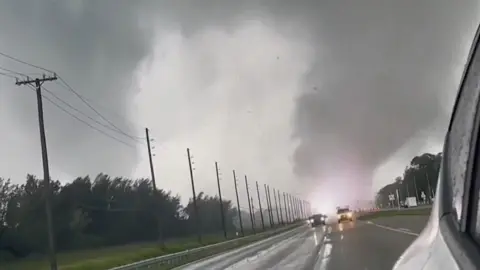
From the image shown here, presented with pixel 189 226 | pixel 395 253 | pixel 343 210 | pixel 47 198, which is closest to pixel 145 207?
pixel 189 226

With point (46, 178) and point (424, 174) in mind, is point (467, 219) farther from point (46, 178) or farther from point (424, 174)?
point (46, 178)

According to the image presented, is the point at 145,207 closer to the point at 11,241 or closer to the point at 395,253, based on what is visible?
the point at 11,241

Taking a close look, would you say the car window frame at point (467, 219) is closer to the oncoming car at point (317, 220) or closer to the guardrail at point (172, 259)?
the guardrail at point (172, 259)

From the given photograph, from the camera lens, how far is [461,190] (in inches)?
140

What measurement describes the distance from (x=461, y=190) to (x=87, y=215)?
9646 centimetres

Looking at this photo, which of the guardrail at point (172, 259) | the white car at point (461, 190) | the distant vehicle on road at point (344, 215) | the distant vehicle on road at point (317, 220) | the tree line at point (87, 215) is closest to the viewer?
the white car at point (461, 190)

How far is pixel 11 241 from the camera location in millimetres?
74312

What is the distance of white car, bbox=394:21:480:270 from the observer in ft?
10.5

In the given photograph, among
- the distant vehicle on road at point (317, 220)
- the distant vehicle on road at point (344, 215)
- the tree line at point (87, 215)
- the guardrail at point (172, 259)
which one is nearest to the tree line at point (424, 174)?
the guardrail at point (172, 259)

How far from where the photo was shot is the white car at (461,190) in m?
3.20

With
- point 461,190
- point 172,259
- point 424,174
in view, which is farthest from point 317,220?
point 461,190

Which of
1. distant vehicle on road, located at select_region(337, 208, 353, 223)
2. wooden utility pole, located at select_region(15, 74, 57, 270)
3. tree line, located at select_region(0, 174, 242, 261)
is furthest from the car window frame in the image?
distant vehicle on road, located at select_region(337, 208, 353, 223)

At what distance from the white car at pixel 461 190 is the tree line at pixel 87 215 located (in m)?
65.2

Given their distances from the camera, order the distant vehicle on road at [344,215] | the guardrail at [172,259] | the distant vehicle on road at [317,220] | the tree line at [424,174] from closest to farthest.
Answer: the tree line at [424,174]
the guardrail at [172,259]
the distant vehicle on road at [344,215]
the distant vehicle on road at [317,220]
